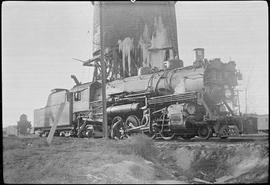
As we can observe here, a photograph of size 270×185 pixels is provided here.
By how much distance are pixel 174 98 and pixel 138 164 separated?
5512 millimetres

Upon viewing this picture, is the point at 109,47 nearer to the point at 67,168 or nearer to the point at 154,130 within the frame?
the point at 154,130

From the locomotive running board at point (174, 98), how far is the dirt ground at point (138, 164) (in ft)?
8.43

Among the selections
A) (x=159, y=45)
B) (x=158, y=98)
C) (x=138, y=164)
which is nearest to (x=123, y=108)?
(x=158, y=98)

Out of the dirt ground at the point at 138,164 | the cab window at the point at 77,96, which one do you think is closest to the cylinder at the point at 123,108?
the cab window at the point at 77,96

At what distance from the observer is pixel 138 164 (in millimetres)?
7246

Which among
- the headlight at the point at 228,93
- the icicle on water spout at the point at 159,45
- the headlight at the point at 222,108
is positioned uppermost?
the icicle on water spout at the point at 159,45

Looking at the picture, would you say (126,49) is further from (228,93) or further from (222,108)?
(222,108)

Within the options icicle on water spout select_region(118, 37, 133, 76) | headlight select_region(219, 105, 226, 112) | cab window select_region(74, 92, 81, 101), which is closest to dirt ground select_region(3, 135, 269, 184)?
headlight select_region(219, 105, 226, 112)

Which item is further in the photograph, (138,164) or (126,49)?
(126,49)

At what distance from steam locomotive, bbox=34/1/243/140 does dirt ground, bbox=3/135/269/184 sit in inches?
98.1

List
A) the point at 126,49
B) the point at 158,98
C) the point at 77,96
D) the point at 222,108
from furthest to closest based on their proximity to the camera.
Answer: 1. the point at 126,49
2. the point at 77,96
3. the point at 158,98
4. the point at 222,108

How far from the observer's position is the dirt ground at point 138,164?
20.9ft

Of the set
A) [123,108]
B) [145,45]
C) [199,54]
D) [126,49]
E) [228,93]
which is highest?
[126,49]

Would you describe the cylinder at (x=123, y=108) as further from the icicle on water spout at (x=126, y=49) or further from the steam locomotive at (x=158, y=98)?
the icicle on water spout at (x=126, y=49)
